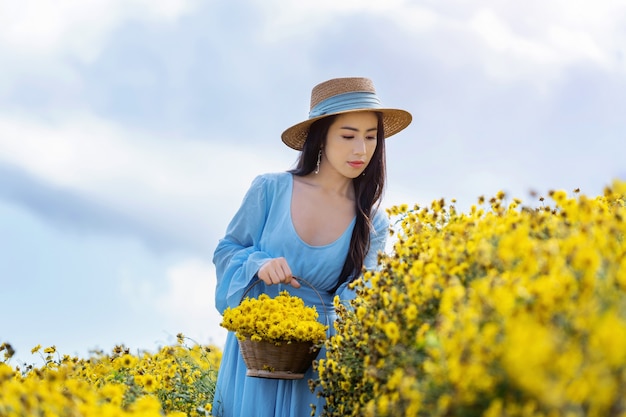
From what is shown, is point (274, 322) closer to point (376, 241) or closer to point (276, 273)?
point (276, 273)

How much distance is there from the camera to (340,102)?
13.9ft

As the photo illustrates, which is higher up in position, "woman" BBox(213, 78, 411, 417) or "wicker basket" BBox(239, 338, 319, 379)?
"woman" BBox(213, 78, 411, 417)

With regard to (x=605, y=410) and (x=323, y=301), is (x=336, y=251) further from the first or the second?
(x=605, y=410)

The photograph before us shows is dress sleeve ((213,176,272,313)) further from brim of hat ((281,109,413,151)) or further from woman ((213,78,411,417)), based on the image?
brim of hat ((281,109,413,151))

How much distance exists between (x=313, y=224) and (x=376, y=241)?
39cm

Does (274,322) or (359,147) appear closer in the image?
(274,322)

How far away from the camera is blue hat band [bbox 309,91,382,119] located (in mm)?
4199

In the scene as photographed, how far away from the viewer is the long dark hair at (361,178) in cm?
426

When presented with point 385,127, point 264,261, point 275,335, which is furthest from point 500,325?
point 385,127

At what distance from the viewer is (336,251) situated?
A: 4.18 meters

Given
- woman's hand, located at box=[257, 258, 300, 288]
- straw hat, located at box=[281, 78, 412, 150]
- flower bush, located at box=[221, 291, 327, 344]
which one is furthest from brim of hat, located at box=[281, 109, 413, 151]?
Result: flower bush, located at box=[221, 291, 327, 344]

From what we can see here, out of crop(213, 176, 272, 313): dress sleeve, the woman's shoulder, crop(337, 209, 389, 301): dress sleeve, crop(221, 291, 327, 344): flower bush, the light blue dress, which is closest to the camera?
crop(221, 291, 327, 344): flower bush

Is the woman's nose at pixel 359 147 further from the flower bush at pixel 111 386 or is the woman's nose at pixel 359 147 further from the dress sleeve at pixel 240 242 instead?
the flower bush at pixel 111 386

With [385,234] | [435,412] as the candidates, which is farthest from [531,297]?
[385,234]
